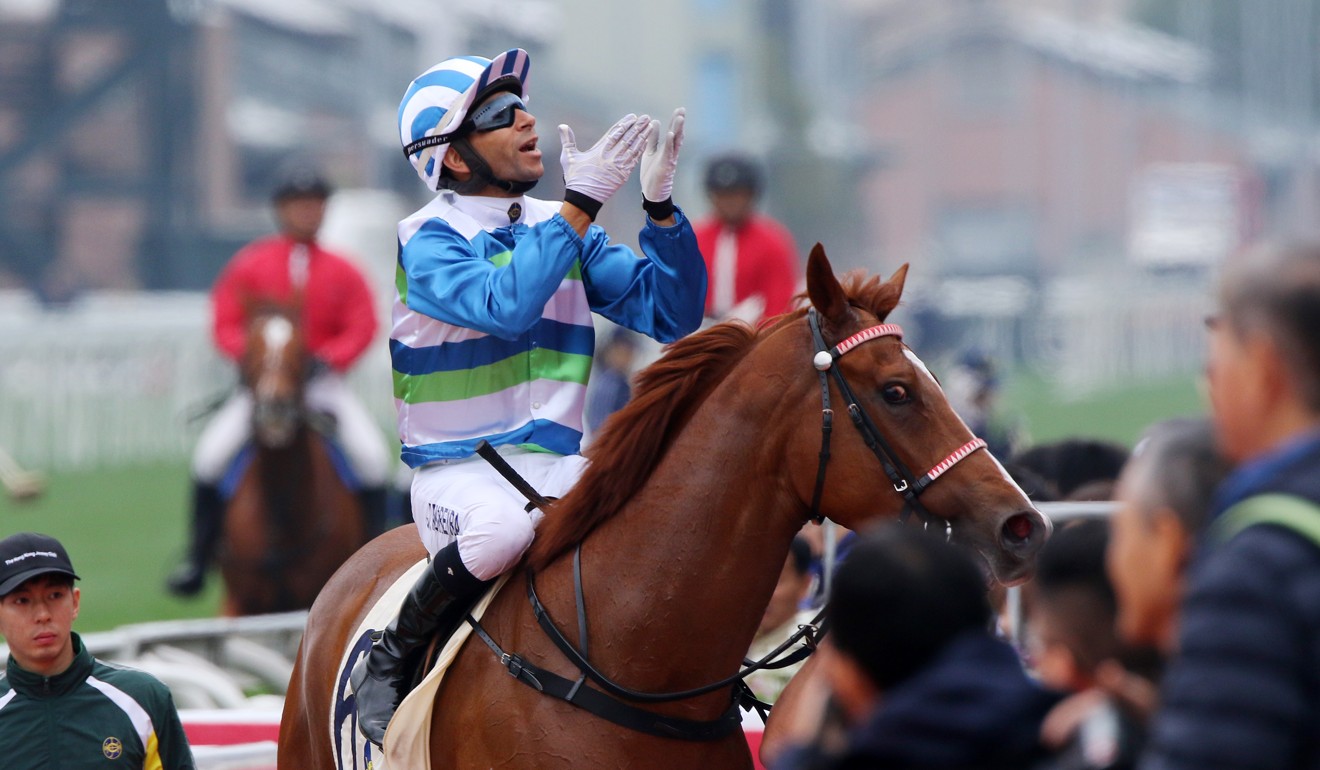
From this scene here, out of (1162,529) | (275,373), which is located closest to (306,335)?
(275,373)

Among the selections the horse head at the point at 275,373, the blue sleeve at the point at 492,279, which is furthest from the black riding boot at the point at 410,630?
the horse head at the point at 275,373

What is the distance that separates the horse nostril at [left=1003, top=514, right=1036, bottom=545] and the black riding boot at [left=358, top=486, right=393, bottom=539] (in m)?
6.21

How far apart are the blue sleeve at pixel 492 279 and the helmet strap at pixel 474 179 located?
218mm

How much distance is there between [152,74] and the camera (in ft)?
72.2

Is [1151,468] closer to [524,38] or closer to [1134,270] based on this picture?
[524,38]

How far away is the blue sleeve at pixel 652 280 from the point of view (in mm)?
3742

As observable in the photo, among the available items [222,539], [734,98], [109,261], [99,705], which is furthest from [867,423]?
[734,98]

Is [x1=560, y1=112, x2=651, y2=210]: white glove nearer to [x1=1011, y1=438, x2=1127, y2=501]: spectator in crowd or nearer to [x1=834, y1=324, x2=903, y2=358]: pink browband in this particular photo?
[x1=834, y1=324, x2=903, y2=358]: pink browband

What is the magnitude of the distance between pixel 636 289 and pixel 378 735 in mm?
1120

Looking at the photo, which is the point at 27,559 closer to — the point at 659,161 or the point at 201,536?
the point at 659,161

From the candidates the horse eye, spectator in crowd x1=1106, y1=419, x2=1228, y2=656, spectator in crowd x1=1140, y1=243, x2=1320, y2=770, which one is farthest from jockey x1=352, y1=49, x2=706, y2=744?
spectator in crowd x1=1140, y1=243, x2=1320, y2=770

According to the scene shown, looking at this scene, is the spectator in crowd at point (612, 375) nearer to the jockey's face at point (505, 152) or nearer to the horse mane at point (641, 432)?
the jockey's face at point (505, 152)

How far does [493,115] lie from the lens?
3.69 meters

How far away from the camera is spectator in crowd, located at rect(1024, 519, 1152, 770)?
1.99 m
